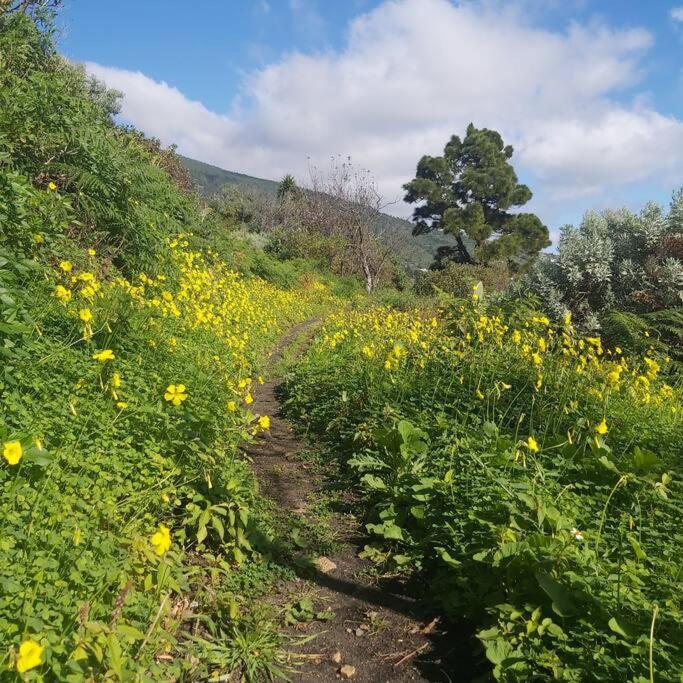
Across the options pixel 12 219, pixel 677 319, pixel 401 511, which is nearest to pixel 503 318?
pixel 677 319

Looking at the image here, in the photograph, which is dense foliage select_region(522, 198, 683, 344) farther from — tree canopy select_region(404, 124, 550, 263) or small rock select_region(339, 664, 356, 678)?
tree canopy select_region(404, 124, 550, 263)

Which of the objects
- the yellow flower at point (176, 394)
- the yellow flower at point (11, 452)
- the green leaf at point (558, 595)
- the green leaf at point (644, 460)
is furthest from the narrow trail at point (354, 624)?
the green leaf at point (644, 460)

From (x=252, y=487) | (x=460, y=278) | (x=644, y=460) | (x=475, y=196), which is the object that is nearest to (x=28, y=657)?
(x=252, y=487)

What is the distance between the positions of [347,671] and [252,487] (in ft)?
4.89

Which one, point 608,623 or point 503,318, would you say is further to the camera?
point 503,318

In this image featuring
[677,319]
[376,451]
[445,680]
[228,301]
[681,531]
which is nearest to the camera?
[445,680]

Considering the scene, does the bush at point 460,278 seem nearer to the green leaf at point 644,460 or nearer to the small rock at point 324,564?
the green leaf at point 644,460

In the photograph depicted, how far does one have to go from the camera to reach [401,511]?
348 centimetres

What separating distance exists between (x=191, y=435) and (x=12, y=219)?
215 centimetres

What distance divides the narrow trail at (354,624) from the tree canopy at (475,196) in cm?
3106

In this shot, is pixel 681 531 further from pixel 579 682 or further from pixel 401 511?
pixel 401 511

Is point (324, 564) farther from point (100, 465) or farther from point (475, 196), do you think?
point (475, 196)

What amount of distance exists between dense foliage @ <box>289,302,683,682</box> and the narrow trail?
0.17m

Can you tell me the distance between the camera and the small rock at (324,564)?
304 cm
